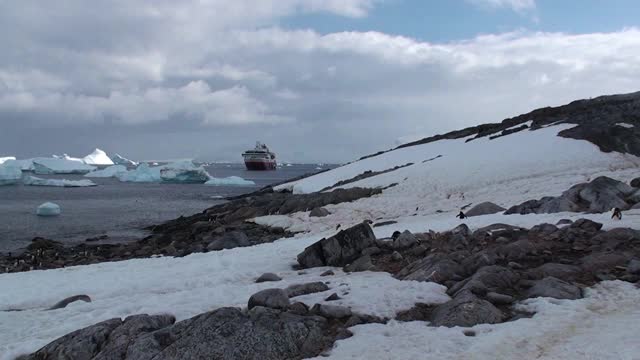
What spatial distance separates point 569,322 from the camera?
810cm

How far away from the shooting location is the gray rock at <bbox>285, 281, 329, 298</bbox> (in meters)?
10.5

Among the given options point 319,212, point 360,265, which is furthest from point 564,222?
point 319,212

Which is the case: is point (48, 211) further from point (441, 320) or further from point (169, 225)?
point (441, 320)

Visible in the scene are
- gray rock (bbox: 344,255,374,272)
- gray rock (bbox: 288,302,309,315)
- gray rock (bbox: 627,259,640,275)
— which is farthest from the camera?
gray rock (bbox: 344,255,374,272)

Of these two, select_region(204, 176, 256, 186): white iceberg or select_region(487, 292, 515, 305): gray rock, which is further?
select_region(204, 176, 256, 186): white iceberg

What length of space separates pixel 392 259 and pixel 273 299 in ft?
16.0

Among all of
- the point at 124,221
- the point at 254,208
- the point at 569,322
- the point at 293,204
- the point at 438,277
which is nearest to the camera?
the point at 569,322

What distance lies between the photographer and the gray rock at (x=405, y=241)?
14.6m

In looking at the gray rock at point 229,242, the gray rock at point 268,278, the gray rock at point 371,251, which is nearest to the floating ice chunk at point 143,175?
Result: the gray rock at point 229,242

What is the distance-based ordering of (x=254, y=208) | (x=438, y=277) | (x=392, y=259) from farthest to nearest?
1. (x=254, y=208)
2. (x=392, y=259)
3. (x=438, y=277)

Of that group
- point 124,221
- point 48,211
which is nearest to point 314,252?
point 124,221

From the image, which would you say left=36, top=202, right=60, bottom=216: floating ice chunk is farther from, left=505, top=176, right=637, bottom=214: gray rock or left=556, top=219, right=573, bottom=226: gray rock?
left=556, top=219, right=573, bottom=226: gray rock

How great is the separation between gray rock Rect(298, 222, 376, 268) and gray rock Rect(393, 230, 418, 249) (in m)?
0.64

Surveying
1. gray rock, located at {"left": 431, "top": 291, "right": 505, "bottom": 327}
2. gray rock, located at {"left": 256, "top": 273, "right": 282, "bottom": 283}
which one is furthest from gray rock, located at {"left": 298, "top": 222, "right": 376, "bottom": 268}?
gray rock, located at {"left": 431, "top": 291, "right": 505, "bottom": 327}
